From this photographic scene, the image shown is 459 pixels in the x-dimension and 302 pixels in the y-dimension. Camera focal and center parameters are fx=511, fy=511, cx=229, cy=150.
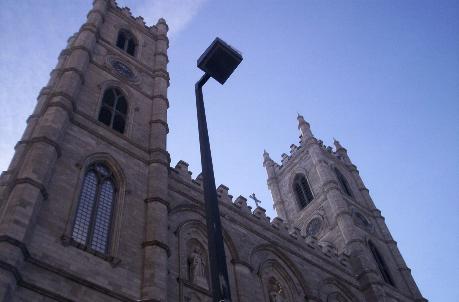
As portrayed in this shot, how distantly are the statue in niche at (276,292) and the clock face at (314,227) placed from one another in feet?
40.5

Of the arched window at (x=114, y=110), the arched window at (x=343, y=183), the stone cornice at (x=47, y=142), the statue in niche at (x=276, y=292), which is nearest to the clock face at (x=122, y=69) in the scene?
the arched window at (x=114, y=110)

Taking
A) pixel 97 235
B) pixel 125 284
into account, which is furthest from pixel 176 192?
pixel 125 284

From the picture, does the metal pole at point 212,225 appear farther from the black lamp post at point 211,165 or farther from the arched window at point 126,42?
the arched window at point 126,42

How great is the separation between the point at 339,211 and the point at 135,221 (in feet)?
57.8

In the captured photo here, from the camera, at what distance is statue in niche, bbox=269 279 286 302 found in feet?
65.2

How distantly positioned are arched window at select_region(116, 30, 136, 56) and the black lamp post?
69.9 feet

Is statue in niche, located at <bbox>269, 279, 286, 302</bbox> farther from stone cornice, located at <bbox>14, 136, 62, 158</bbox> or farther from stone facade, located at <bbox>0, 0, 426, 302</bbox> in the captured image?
stone cornice, located at <bbox>14, 136, 62, 158</bbox>

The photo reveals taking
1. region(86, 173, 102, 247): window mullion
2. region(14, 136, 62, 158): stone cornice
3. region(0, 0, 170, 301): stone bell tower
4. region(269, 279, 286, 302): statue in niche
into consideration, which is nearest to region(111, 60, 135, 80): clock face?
region(0, 0, 170, 301): stone bell tower

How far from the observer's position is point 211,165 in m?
7.33

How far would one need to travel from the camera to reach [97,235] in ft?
50.7

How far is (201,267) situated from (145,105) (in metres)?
9.25

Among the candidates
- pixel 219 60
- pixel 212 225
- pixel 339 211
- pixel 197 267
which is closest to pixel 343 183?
pixel 339 211

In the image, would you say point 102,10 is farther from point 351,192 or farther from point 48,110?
point 351,192

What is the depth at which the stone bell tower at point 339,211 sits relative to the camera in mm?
27447
